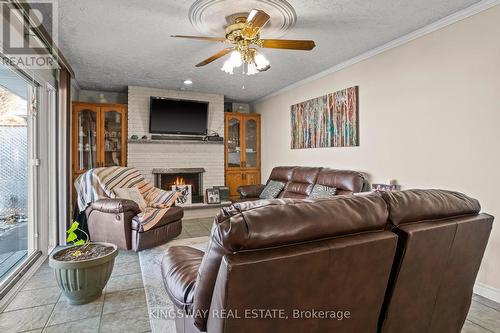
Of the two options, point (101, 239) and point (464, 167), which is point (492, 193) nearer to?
point (464, 167)

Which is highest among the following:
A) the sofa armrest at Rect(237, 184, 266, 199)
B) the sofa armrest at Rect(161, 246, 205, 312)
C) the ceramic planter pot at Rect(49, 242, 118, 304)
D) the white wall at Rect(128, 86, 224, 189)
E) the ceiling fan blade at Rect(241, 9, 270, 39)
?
the ceiling fan blade at Rect(241, 9, 270, 39)

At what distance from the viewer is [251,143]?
6.39 meters

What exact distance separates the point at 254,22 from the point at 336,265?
2.01 metres

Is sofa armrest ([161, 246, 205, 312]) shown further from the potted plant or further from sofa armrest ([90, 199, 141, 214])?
sofa armrest ([90, 199, 141, 214])

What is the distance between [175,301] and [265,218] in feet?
2.16

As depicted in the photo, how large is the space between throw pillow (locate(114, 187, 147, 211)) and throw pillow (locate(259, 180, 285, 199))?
6.08ft

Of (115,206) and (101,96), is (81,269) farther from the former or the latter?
(101,96)

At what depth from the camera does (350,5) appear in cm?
247

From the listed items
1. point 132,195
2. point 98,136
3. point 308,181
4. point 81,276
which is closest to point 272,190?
point 308,181

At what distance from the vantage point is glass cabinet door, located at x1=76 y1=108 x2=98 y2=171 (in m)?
4.96

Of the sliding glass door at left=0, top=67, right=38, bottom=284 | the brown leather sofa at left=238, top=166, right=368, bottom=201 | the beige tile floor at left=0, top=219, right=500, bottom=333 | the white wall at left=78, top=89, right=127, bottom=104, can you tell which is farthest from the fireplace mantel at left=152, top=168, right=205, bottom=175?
the beige tile floor at left=0, top=219, right=500, bottom=333

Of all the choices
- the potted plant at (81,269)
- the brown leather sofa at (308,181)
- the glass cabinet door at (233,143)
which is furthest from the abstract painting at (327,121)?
the potted plant at (81,269)

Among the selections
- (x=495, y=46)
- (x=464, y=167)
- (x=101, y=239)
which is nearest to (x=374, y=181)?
(x=464, y=167)

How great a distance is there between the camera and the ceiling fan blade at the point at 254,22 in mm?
2150
